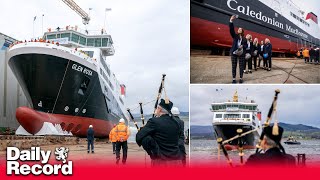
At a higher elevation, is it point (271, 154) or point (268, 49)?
point (268, 49)

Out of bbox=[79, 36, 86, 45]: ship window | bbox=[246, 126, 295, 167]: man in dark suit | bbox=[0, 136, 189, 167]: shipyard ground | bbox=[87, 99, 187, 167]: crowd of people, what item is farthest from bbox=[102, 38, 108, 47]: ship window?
bbox=[246, 126, 295, 167]: man in dark suit

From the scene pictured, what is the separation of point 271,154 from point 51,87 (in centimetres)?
1571

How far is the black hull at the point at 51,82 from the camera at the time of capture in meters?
17.7

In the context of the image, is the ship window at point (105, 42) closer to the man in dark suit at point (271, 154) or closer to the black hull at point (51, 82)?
the black hull at point (51, 82)

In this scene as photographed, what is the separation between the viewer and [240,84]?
7.57m

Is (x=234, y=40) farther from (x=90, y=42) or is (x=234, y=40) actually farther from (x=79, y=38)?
(x=90, y=42)

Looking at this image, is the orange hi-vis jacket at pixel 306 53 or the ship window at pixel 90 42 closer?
the orange hi-vis jacket at pixel 306 53

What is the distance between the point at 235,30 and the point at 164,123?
433 centimetres

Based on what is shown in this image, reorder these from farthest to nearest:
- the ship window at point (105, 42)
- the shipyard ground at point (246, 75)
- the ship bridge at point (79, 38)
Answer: the ship window at point (105, 42), the ship bridge at point (79, 38), the shipyard ground at point (246, 75)

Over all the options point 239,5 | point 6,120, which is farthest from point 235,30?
point 6,120

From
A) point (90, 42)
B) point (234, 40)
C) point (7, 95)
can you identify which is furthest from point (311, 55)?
point (90, 42)

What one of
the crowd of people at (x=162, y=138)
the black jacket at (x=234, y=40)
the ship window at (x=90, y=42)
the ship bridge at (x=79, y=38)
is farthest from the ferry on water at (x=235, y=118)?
the ship window at (x=90, y=42)

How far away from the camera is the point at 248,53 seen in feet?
25.8

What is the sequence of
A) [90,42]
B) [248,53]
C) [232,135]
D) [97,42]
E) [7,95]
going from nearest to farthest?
1. [248,53]
2. [232,135]
3. [7,95]
4. [90,42]
5. [97,42]
